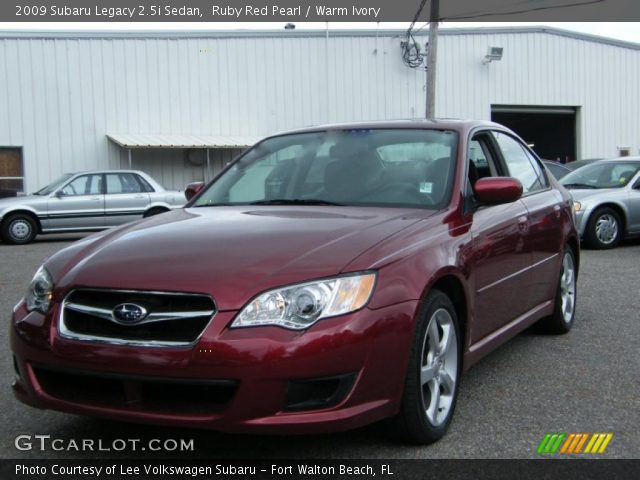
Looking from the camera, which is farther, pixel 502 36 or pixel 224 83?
pixel 502 36

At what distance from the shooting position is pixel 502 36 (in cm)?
2480

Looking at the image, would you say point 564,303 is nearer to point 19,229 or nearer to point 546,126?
point 19,229

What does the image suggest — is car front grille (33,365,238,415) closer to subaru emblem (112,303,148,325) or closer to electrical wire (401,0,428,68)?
subaru emblem (112,303,148,325)

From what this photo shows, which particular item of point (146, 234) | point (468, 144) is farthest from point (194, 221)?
point (468, 144)

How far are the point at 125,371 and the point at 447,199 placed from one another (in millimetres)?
1874

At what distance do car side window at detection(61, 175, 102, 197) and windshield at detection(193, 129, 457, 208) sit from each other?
1066 centimetres

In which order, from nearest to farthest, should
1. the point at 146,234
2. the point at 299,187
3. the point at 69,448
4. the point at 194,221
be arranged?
the point at 69,448
the point at 146,234
the point at 194,221
the point at 299,187

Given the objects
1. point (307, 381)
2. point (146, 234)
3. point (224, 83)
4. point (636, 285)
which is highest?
point (224, 83)

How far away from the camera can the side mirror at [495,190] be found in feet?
12.4

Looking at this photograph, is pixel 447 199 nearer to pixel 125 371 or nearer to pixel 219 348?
pixel 219 348

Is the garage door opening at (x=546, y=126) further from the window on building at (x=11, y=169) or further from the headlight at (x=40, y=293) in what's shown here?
the headlight at (x=40, y=293)

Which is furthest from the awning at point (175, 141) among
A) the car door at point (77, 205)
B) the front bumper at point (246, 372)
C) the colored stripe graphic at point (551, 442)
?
the front bumper at point (246, 372)

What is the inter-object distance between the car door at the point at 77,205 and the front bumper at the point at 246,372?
1194 centimetres

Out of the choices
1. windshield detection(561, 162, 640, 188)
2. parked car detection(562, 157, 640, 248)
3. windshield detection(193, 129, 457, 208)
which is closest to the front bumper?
windshield detection(193, 129, 457, 208)
